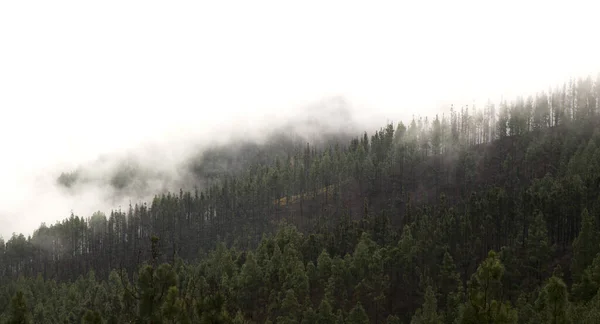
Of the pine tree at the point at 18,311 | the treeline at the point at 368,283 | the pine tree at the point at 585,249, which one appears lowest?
the treeline at the point at 368,283

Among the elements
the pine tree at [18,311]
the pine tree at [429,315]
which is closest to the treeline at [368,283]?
the pine tree at [429,315]

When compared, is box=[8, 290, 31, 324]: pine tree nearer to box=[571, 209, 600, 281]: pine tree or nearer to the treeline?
the treeline

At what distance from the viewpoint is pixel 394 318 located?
270 ft

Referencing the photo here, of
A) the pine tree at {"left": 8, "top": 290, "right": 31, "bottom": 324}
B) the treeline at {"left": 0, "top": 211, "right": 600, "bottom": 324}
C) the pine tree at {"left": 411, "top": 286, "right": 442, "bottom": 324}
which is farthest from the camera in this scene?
the treeline at {"left": 0, "top": 211, "right": 600, "bottom": 324}

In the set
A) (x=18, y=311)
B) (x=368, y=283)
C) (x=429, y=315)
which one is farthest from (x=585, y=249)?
(x=18, y=311)

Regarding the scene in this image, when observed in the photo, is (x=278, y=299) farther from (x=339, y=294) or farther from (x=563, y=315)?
(x=563, y=315)

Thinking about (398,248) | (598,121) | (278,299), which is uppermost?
(598,121)

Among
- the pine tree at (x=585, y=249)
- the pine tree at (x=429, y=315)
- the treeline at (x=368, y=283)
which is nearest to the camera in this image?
the pine tree at (x=429, y=315)

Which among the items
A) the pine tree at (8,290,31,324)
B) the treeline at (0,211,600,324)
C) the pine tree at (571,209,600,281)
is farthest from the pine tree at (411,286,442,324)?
the pine tree at (8,290,31,324)

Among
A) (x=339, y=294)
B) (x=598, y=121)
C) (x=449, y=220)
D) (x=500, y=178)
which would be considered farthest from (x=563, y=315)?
(x=598, y=121)

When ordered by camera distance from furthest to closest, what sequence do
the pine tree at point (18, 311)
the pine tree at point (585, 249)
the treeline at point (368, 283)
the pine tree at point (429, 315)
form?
the pine tree at point (585, 249) < the treeline at point (368, 283) < the pine tree at point (429, 315) < the pine tree at point (18, 311)

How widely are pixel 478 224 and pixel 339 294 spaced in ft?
122

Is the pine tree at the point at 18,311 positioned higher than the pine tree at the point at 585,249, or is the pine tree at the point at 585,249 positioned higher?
the pine tree at the point at 18,311

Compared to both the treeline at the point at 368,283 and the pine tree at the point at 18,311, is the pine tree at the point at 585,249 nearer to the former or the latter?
the treeline at the point at 368,283
